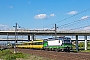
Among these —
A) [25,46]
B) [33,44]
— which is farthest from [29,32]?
[33,44]

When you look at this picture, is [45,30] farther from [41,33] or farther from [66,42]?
[66,42]

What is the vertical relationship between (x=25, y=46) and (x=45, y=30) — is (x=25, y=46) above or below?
below

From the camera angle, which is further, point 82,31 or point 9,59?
point 82,31

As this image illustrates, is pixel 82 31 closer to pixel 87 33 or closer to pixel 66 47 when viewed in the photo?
pixel 87 33

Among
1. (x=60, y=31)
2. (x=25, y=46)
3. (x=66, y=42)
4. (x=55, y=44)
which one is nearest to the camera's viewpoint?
(x=66, y=42)

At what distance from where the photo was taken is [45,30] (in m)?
102

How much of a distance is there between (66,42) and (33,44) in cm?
2970

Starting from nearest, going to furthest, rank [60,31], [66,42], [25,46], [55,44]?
[66,42] < [55,44] < [25,46] < [60,31]

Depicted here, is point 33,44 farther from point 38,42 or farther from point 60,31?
point 60,31

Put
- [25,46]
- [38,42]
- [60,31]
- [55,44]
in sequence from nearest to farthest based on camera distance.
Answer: [55,44], [38,42], [25,46], [60,31]

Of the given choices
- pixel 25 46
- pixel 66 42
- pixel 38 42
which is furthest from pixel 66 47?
pixel 25 46

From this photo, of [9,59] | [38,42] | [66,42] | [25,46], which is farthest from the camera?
[25,46]

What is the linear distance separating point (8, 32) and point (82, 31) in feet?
105

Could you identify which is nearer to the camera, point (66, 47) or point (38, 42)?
point (66, 47)
